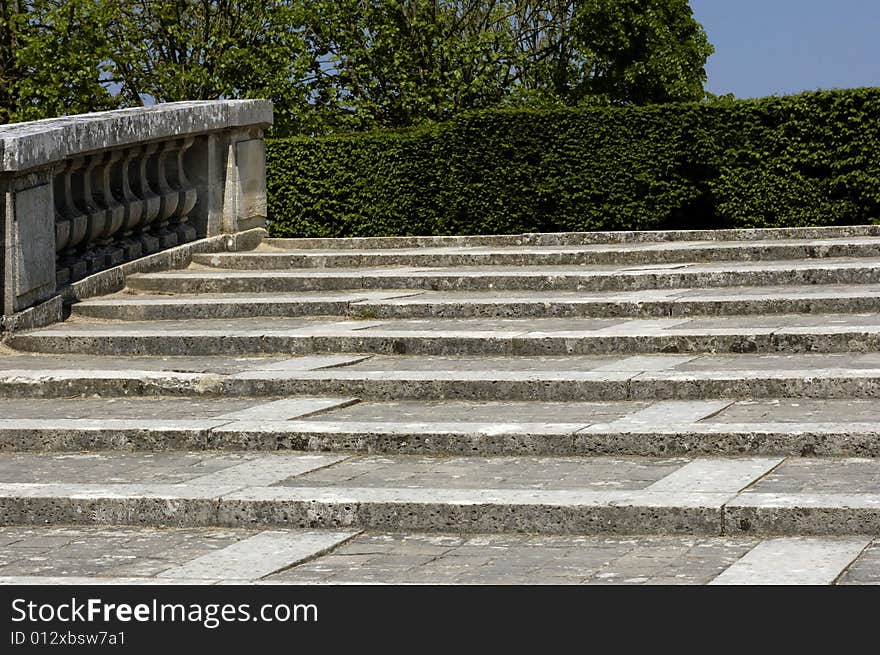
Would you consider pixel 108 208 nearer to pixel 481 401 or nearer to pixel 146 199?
pixel 146 199

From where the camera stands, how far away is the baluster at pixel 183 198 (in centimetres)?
1266

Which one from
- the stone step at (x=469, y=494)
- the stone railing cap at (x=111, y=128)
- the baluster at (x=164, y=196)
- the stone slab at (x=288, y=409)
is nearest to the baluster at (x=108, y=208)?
the stone railing cap at (x=111, y=128)

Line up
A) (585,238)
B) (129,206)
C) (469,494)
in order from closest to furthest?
1. (469,494)
2. (129,206)
3. (585,238)

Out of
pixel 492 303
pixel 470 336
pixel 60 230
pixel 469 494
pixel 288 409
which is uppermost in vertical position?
pixel 60 230

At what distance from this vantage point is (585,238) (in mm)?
13227

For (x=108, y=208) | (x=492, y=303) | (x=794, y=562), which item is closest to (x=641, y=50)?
(x=108, y=208)

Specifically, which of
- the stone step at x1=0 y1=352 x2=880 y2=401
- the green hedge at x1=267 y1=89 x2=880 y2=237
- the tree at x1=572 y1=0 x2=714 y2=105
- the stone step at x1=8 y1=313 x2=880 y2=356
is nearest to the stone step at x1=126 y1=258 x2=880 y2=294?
the stone step at x1=8 y1=313 x2=880 y2=356

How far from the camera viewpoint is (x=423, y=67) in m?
26.8

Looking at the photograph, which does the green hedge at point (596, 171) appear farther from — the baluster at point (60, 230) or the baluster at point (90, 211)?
the baluster at point (60, 230)

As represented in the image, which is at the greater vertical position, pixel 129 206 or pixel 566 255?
pixel 129 206

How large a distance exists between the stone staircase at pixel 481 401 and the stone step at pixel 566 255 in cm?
2

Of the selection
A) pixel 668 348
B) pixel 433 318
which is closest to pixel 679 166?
pixel 433 318

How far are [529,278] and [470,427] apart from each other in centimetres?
386
